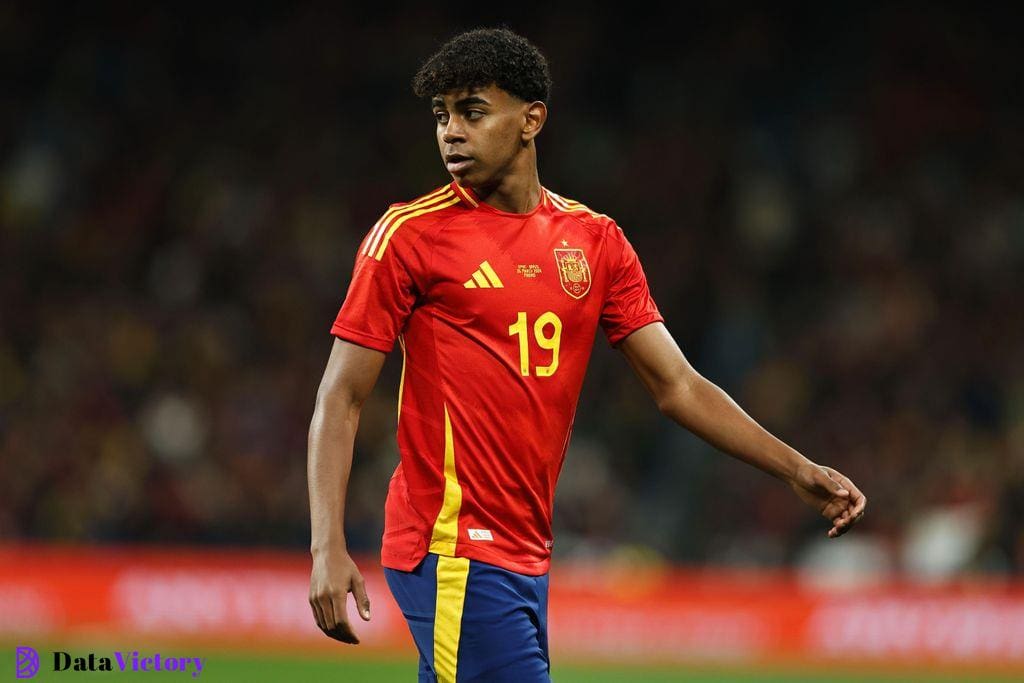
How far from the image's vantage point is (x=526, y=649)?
4539 mm

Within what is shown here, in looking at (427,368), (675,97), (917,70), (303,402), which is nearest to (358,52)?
(675,97)

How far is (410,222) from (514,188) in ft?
1.22

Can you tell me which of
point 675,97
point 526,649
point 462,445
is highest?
point 675,97

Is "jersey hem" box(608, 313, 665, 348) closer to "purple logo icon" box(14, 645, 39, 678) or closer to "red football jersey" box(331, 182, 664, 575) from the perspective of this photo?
"red football jersey" box(331, 182, 664, 575)

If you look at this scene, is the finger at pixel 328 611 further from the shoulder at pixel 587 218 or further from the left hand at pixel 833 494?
the left hand at pixel 833 494

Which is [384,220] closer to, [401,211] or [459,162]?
[401,211]

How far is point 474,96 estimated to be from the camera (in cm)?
466

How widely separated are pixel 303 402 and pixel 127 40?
226 inches

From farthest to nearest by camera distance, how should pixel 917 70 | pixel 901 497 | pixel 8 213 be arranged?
1. pixel 917 70
2. pixel 8 213
3. pixel 901 497

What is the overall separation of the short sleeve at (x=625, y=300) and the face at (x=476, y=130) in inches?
21.1

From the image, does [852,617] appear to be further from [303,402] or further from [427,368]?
[427,368]

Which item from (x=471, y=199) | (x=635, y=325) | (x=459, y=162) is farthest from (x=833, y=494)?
(x=459, y=162)

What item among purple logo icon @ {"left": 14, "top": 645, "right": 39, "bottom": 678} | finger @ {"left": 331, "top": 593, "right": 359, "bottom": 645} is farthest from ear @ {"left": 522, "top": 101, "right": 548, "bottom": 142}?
purple logo icon @ {"left": 14, "top": 645, "right": 39, "bottom": 678}

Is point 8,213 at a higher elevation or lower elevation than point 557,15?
lower
